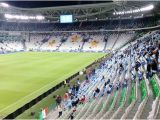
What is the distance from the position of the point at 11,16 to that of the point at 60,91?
53.2 meters

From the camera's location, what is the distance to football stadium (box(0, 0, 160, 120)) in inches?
698

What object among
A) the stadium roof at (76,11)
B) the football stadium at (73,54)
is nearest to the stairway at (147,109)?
the football stadium at (73,54)

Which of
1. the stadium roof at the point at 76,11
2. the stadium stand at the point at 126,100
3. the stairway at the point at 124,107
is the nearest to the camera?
the stadium stand at the point at 126,100

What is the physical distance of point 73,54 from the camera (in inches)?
2250

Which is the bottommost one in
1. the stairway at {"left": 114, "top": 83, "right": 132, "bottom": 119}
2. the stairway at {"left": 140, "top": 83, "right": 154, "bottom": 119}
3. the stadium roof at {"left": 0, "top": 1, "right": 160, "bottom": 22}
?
the stairway at {"left": 114, "top": 83, "right": 132, "bottom": 119}

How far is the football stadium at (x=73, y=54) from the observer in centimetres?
1773

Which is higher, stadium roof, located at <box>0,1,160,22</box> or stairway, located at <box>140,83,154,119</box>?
stadium roof, located at <box>0,1,160,22</box>

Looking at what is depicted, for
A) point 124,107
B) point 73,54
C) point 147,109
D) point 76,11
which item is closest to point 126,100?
point 124,107

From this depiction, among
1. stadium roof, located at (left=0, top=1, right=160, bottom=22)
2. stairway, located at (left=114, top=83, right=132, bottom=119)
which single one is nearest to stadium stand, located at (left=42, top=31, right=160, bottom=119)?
stairway, located at (left=114, top=83, right=132, bottom=119)

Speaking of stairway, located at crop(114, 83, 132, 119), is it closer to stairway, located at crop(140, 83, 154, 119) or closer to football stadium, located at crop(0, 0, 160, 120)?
football stadium, located at crop(0, 0, 160, 120)

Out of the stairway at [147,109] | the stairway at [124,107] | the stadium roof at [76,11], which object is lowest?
the stairway at [124,107]

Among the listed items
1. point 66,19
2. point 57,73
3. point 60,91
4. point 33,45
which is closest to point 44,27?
point 33,45

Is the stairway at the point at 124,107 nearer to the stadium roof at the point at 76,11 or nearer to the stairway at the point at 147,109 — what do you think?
the stairway at the point at 147,109

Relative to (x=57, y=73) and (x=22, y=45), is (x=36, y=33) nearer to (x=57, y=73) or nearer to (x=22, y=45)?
(x=22, y=45)
